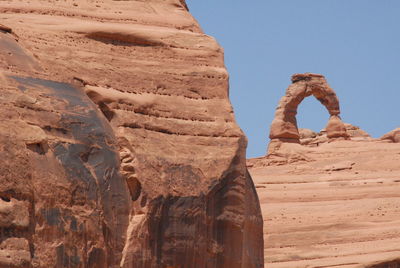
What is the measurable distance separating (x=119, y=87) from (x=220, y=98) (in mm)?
1116

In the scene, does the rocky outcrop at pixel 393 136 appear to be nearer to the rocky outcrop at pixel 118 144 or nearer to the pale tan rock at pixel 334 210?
the pale tan rock at pixel 334 210

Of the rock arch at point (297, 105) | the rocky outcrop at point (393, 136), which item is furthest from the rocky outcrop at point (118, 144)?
the rocky outcrop at point (393, 136)

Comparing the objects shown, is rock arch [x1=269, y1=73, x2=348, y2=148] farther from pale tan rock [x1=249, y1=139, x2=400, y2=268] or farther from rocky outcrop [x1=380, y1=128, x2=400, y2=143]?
pale tan rock [x1=249, y1=139, x2=400, y2=268]

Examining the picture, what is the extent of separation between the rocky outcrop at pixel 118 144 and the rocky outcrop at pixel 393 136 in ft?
78.8

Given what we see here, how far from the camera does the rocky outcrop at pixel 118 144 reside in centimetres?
794

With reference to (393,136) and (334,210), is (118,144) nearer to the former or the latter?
(334,210)

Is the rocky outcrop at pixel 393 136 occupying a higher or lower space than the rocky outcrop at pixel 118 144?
higher

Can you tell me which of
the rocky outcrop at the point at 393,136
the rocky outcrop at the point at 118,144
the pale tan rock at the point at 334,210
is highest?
the rocky outcrop at the point at 393,136

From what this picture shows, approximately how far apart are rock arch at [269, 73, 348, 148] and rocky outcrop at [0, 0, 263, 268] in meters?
21.6

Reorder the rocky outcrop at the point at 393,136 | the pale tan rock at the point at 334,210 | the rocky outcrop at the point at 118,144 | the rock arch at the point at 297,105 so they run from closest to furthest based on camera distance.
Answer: the rocky outcrop at the point at 118,144, the pale tan rock at the point at 334,210, the rock arch at the point at 297,105, the rocky outcrop at the point at 393,136

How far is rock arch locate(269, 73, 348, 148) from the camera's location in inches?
1276

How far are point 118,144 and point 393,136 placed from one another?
26.2m

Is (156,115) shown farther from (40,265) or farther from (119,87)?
(40,265)

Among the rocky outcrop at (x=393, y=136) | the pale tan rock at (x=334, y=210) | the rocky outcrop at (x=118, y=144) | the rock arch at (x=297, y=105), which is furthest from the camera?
the rocky outcrop at (x=393, y=136)
